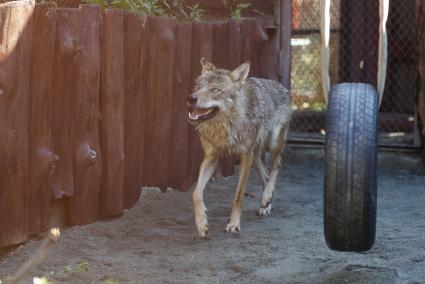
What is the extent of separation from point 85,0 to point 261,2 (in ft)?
12.4

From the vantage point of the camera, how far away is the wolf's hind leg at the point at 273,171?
7.05 meters

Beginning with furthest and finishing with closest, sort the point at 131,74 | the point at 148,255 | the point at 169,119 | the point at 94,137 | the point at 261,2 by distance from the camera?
the point at 261,2 → the point at 169,119 → the point at 131,74 → the point at 94,137 → the point at 148,255

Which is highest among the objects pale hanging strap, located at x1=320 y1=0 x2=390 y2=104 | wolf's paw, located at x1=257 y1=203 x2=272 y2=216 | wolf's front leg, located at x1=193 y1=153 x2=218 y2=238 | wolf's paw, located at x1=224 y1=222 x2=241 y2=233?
pale hanging strap, located at x1=320 y1=0 x2=390 y2=104

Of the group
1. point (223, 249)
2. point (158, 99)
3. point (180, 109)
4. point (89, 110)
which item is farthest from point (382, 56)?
point (180, 109)

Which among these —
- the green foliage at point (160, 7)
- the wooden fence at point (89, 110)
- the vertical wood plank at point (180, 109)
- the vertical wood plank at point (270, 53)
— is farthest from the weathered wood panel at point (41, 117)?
the vertical wood plank at point (270, 53)

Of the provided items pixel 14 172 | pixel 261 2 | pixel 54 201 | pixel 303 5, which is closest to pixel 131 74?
pixel 54 201

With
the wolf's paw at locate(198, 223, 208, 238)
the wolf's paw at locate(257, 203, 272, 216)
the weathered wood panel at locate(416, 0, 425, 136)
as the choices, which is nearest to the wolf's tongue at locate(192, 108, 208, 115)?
the wolf's paw at locate(198, 223, 208, 238)

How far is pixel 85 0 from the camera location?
261 inches

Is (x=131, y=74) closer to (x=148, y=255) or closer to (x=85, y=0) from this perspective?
(x=85, y=0)

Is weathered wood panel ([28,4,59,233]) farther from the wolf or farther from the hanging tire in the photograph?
the hanging tire

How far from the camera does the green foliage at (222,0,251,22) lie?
8.98 meters

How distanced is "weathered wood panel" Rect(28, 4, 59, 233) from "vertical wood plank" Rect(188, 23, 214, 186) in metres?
2.67

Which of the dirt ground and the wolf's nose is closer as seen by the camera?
the dirt ground

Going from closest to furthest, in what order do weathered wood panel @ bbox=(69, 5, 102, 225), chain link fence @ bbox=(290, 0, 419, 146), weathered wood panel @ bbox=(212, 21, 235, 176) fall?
1. weathered wood panel @ bbox=(69, 5, 102, 225)
2. weathered wood panel @ bbox=(212, 21, 235, 176)
3. chain link fence @ bbox=(290, 0, 419, 146)
